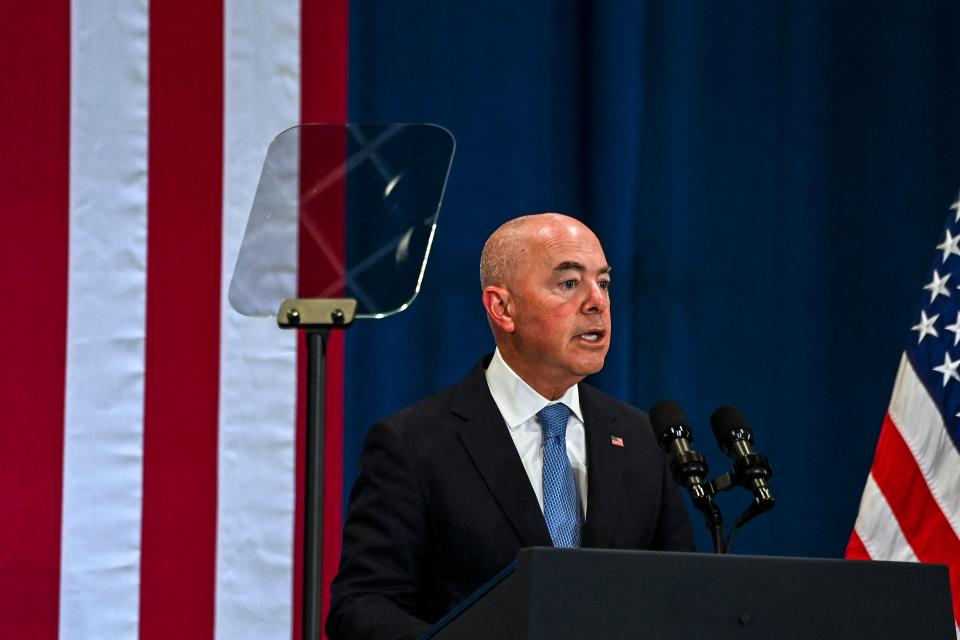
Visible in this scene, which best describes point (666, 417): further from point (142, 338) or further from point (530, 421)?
point (142, 338)

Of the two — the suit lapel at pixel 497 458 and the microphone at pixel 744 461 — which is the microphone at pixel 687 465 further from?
the suit lapel at pixel 497 458

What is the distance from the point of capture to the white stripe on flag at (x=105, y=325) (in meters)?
3.07

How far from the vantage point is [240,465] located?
10.5 feet

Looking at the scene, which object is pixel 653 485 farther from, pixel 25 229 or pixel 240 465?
pixel 25 229

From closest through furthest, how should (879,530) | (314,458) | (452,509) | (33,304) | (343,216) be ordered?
1. (314,458)
2. (343,216)
3. (452,509)
4. (33,304)
5. (879,530)

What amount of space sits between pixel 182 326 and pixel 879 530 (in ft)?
6.39

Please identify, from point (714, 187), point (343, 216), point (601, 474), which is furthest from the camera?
point (714, 187)

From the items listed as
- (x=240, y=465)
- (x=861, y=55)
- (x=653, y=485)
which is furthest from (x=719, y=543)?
(x=861, y=55)

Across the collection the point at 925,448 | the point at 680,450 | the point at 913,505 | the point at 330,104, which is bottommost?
the point at 913,505

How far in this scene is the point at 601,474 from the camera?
2.48 metres

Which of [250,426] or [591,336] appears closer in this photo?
[591,336]

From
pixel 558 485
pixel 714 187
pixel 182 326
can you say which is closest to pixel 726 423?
pixel 558 485

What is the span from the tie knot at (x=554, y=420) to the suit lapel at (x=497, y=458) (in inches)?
3.7

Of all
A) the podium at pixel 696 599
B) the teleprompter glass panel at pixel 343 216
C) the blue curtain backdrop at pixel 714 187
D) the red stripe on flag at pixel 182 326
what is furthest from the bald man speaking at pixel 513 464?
the blue curtain backdrop at pixel 714 187
